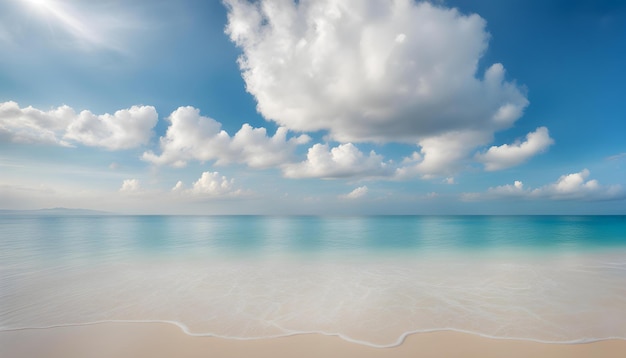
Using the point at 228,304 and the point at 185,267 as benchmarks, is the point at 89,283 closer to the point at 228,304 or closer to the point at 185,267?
the point at 185,267

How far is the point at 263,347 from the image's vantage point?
652cm

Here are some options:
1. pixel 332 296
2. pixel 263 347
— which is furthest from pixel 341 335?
pixel 332 296

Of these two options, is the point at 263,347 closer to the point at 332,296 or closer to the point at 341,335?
the point at 341,335

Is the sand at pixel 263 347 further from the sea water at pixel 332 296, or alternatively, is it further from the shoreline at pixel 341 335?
the sea water at pixel 332 296

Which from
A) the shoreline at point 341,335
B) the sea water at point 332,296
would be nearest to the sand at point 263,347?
the shoreline at point 341,335

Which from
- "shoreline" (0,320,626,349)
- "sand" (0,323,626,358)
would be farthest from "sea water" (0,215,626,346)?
"sand" (0,323,626,358)

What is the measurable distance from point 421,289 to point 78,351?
35.1ft

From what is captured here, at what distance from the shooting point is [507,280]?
12508 mm

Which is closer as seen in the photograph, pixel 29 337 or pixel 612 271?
pixel 29 337

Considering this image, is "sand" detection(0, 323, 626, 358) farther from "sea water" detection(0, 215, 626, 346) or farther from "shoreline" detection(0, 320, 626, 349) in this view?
"sea water" detection(0, 215, 626, 346)

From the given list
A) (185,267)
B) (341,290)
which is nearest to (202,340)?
(341,290)

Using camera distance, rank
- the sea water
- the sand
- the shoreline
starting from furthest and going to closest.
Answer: the sea water, the shoreline, the sand

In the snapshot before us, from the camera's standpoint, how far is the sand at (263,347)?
6.29 m

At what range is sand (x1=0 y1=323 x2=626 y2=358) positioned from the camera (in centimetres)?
629
